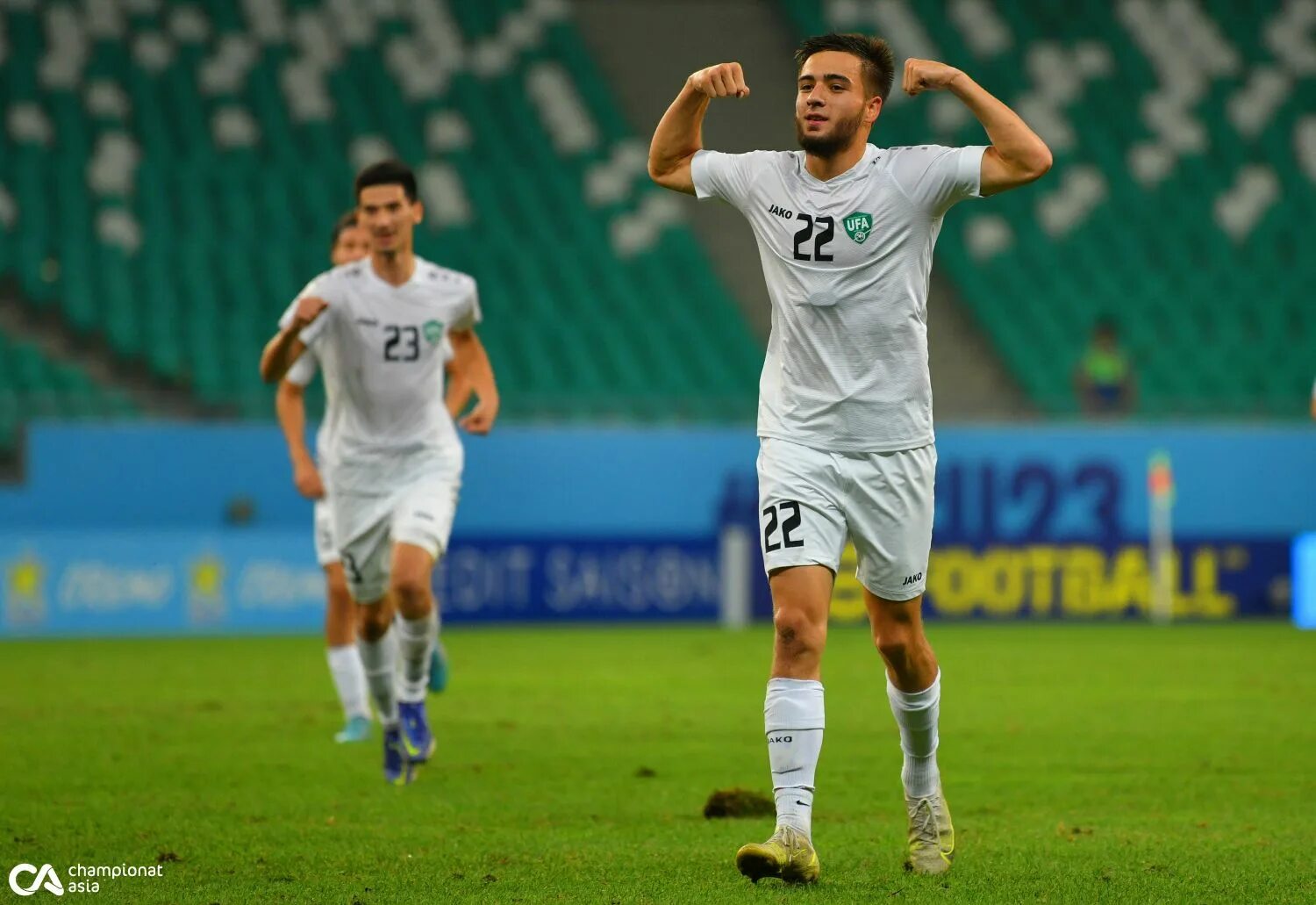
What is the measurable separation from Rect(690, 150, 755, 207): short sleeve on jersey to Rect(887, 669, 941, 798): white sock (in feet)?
5.18

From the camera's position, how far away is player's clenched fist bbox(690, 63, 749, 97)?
18.6ft

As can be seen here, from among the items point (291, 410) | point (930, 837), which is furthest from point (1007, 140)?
point (291, 410)

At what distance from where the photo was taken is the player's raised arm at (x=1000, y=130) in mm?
5438

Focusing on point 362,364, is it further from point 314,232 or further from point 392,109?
point 392,109

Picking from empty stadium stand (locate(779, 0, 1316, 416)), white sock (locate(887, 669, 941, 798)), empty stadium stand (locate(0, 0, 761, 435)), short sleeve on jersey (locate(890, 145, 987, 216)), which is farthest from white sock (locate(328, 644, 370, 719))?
empty stadium stand (locate(779, 0, 1316, 416))

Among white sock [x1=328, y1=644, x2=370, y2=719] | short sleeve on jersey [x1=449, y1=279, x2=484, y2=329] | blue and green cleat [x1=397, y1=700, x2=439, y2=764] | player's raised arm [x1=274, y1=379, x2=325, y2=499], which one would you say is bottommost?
white sock [x1=328, y1=644, x2=370, y2=719]

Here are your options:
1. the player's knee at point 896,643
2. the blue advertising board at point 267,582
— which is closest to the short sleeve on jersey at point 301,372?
the player's knee at point 896,643

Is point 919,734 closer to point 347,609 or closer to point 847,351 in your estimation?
point 847,351

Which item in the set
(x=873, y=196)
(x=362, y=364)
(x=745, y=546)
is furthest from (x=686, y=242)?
(x=873, y=196)

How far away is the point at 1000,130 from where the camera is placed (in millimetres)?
5508

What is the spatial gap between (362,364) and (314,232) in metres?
14.4

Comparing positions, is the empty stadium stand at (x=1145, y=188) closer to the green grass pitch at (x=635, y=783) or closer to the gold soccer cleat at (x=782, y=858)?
the green grass pitch at (x=635, y=783)

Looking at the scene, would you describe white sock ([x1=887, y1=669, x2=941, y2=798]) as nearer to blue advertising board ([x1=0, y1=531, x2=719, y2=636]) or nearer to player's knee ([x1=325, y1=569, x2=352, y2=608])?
player's knee ([x1=325, y1=569, x2=352, y2=608])

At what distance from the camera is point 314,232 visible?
22.5 meters
